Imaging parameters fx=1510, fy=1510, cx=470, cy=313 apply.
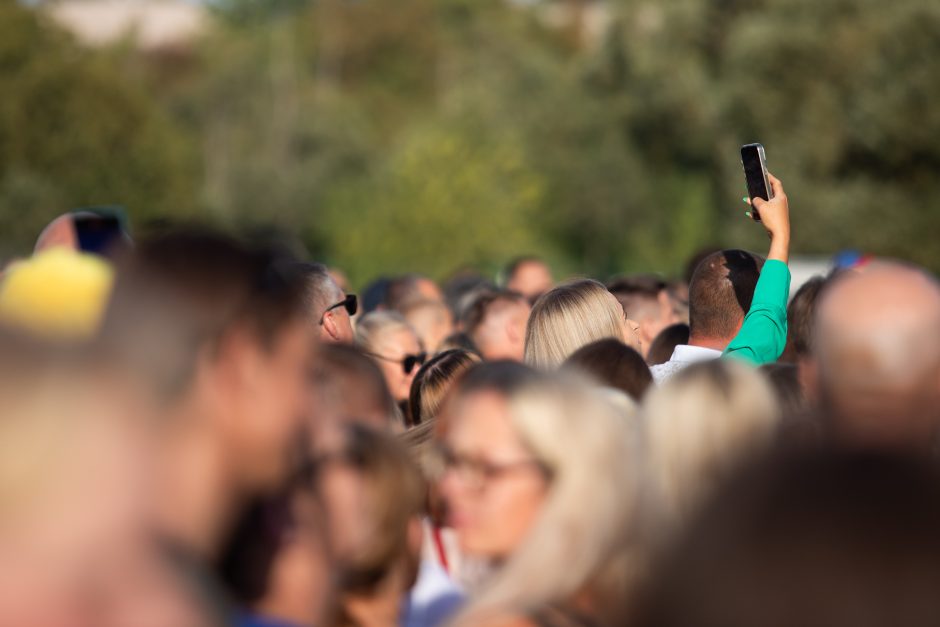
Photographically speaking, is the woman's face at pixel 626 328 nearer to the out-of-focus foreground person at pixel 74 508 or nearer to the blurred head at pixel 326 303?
the blurred head at pixel 326 303

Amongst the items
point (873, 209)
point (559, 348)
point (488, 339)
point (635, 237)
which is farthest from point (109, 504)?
point (635, 237)

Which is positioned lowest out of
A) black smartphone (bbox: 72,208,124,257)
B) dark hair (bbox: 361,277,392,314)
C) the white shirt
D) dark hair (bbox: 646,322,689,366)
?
dark hair (bbox: 646,322,689,366)

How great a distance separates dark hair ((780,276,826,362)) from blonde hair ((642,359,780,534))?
60.6 inches

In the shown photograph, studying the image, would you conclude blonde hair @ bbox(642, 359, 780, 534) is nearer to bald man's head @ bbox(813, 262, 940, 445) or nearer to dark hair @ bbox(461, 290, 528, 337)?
bald man's head @ bbox(813, 262, 940, 445)

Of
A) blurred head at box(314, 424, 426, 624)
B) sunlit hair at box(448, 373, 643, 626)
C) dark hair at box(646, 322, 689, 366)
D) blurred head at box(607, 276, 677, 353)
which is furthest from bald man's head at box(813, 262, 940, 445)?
blurred head at box(607, 276, 677, 353)

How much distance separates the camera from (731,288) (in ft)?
20.1

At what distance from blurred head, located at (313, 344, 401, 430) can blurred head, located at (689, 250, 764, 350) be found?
2232mm

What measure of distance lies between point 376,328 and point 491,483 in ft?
13.8

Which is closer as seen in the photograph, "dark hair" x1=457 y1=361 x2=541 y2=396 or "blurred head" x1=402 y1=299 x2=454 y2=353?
"dark hair" x1=457 y1=361 x2=541 y2=396

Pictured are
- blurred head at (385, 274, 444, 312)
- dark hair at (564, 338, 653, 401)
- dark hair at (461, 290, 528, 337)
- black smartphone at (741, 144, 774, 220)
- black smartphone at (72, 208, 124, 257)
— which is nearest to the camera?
dark hair at (564, 338, 653, 401)

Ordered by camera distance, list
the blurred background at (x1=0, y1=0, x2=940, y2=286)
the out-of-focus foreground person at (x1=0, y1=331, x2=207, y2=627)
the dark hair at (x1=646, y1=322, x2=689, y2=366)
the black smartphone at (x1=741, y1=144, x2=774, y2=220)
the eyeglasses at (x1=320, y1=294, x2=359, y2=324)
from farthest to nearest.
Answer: the blurred background at (x1=0, y1=0, x2=940, y2=286)
the dark hair at (x1=646, y1=322, x2=689, y2=366)
the black smartphone at (x1=741, y1=144, x2=774, y2=220)
the eyeglasses at (x1=320, y1=294, x2=359, y2=324)
the out-of-focus foreground person at (x1=0, y1=331, x2=207, y2=627)

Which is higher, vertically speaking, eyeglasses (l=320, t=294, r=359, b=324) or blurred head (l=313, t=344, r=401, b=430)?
eyeglasses (l=320, t=294, r=359, b=324)

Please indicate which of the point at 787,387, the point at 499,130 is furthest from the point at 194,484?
the point at 499,130

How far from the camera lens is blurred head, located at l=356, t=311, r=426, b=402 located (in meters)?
7.31
